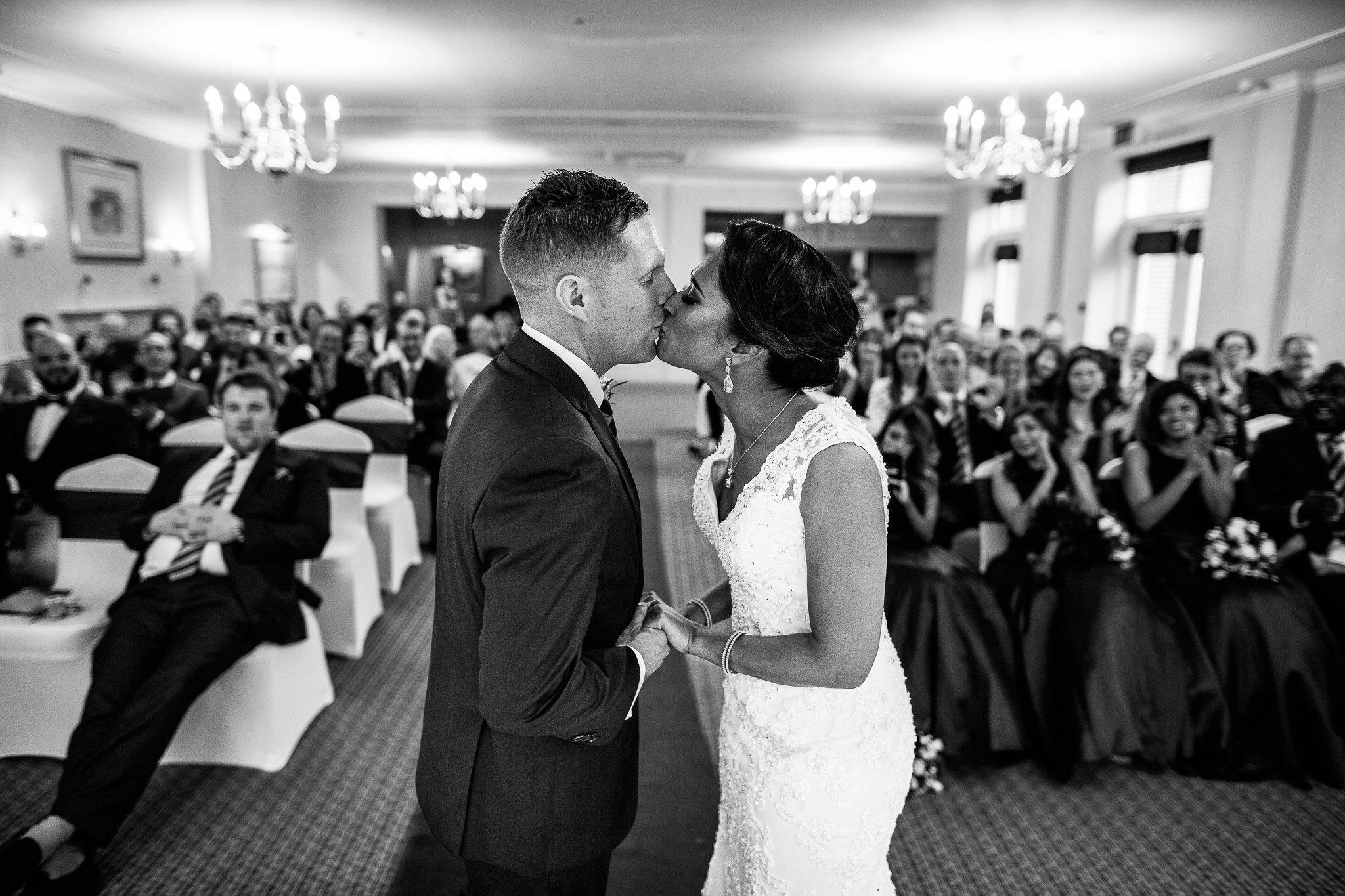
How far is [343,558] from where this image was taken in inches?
174

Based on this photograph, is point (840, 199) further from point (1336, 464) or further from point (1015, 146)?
point (1336, 464)

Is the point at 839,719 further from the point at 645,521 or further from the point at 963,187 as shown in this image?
the point at 963,187

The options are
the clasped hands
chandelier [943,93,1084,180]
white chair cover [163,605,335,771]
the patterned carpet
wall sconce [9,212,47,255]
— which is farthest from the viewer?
wall sconce [9,212,47,255]

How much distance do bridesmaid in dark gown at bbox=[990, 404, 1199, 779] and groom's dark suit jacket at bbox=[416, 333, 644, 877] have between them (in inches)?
95.5

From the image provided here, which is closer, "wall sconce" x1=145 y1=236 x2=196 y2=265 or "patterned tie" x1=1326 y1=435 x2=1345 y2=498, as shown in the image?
"patterned tie" x1=1326 y1=435 x2=1345 y2=498

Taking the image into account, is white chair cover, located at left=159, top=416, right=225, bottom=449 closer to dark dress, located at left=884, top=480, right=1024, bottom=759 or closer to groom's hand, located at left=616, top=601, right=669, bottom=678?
dark dress, located at left=884, top=480, right=1024, bottom=759

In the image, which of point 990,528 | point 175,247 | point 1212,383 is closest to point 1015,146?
point 1212,383

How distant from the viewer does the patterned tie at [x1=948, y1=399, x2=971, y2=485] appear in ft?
16.0

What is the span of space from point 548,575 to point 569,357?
1.32 ft

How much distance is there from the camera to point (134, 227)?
38.3ft

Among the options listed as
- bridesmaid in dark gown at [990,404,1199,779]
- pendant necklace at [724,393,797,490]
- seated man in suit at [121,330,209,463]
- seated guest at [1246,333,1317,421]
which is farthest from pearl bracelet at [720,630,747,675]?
seated guest at [1246,333,1317,421]

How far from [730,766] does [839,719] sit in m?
0.33

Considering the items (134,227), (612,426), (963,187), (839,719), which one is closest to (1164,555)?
(839,719)

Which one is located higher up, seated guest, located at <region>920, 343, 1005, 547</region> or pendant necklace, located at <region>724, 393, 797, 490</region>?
pendant necklace, located at <region>724, 393, 797, 490</region>
